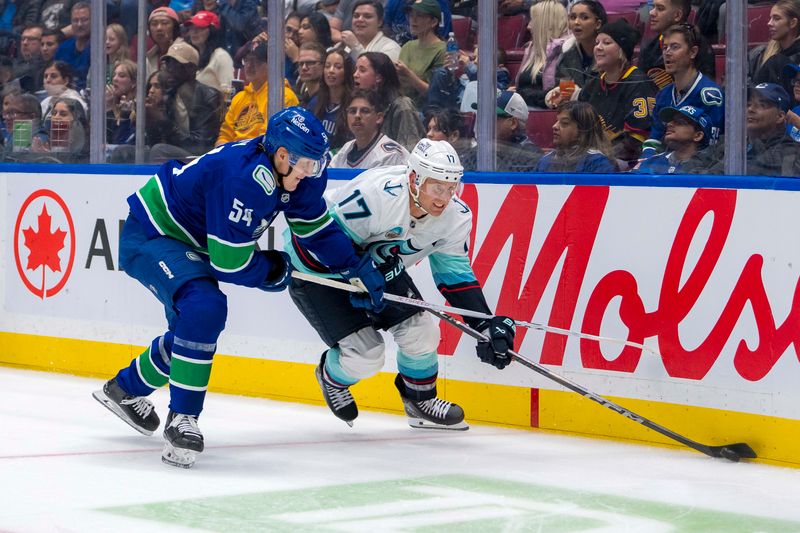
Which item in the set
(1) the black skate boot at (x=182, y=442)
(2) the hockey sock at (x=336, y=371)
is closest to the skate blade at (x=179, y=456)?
(1) the black skate boot at (x=182, y=442)

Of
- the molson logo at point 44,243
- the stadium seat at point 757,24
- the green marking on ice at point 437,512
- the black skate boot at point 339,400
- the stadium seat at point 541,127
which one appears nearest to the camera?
the green marking on ice at point 437,512

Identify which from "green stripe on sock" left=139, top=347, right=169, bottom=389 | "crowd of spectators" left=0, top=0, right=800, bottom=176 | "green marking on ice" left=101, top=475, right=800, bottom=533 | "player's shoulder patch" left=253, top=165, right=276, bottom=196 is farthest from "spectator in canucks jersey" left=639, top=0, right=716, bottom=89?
"green stripe on sock" left=139, top=347, right=169, bottom=389

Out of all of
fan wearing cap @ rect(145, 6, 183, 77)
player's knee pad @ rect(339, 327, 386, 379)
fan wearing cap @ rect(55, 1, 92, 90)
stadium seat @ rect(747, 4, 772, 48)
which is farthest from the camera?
fan wearing cap @ rect(55, 1, 92, 90)

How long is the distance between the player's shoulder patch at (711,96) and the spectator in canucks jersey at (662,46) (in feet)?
0.15

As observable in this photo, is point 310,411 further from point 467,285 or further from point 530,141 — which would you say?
point 530,141

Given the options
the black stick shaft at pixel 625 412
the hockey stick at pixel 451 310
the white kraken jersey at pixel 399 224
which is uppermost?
the white kraken jersey at pixel 399 224

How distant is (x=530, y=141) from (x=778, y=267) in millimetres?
1172

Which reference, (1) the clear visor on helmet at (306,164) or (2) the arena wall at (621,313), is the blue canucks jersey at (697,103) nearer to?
(2) the arena wall at (621,313)

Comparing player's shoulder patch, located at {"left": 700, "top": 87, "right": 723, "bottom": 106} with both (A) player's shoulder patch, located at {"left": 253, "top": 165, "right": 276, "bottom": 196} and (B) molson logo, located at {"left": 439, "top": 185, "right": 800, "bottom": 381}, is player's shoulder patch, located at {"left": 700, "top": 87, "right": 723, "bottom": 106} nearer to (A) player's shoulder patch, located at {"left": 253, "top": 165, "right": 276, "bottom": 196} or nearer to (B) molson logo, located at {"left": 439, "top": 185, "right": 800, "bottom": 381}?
(B) molson logo, located at {"left": 439, "top": 185, "right": 800, "bottom": 381}

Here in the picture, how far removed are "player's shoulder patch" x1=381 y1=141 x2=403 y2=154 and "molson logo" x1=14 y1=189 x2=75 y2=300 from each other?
173 centimetres

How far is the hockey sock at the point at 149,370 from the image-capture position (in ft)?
14.2

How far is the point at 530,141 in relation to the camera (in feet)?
16.4

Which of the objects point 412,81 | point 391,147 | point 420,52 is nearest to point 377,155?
point 391,147

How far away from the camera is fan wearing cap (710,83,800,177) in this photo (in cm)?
424
